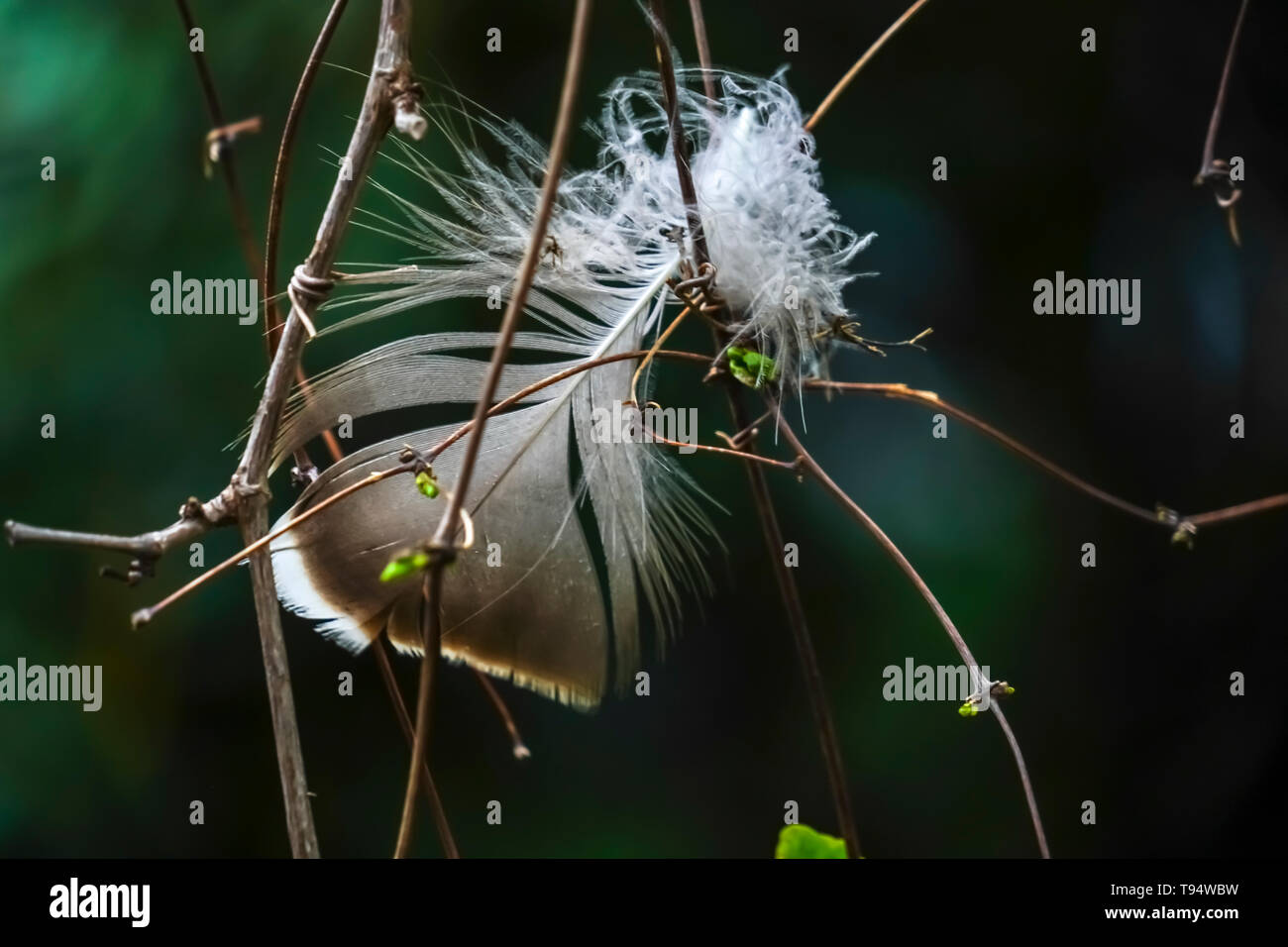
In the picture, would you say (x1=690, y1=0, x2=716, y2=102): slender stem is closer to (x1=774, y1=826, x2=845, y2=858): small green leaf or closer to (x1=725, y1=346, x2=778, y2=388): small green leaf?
(x1=725, y1=346, x2=778, y2=388): small green leaf

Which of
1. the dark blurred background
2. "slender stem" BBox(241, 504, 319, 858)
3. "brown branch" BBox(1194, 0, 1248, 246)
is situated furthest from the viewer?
the dark blurred background

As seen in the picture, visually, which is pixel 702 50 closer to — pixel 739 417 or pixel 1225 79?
pixel 739 417

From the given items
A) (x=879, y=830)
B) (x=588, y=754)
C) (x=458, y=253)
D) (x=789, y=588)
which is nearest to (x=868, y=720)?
(x=879, y=830)

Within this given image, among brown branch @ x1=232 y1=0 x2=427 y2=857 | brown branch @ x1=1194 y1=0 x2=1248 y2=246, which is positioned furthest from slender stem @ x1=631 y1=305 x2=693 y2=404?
brown branch @ x1=1194 y1=0 x2=1248 y2=246

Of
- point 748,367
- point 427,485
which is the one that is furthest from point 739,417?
point 427,485

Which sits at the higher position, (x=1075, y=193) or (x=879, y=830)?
(x=1075, y=193)

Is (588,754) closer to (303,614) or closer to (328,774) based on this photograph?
(328,774)
